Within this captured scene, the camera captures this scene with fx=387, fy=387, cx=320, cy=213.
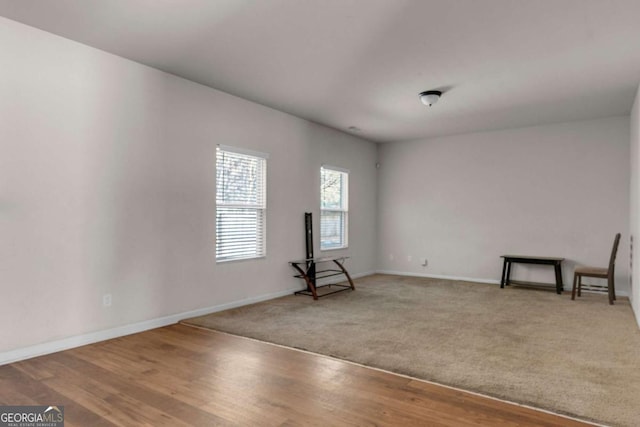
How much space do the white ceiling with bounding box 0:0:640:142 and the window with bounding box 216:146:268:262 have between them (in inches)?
32.1

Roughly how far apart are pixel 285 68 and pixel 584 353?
12.3ft

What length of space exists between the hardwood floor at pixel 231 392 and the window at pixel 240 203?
1.78 metres

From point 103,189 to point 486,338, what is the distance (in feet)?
12.5

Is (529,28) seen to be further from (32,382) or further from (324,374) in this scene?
(32,382)

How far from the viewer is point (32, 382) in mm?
2578

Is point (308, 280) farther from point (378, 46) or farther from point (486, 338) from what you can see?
point (378, 46)

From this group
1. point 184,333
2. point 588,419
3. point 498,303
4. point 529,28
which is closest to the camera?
point 588,419

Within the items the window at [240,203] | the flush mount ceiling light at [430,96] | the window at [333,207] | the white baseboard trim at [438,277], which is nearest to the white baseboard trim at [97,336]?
the window at [240,203]

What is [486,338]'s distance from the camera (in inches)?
141

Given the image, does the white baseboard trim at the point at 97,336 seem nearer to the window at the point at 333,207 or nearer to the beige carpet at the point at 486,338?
the beige carpet at the point at 486,338

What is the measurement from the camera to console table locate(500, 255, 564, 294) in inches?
228

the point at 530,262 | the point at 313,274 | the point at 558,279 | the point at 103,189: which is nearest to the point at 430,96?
the point at 313,274

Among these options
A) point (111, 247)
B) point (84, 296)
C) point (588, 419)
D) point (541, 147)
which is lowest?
point (588, 419)

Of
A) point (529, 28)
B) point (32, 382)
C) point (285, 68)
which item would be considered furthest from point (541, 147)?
point (32, 382)
